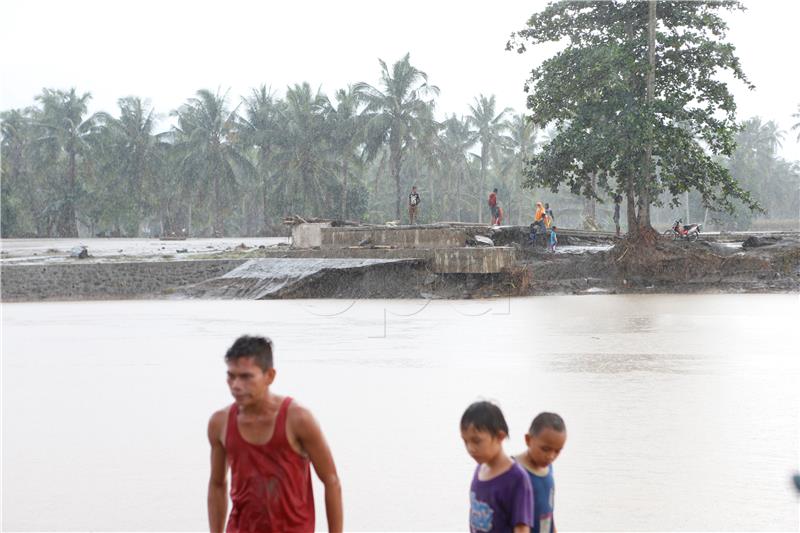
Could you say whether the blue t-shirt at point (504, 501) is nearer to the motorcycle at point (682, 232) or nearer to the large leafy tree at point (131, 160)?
the motorcycle at point (682, 232)

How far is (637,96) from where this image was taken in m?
23.7

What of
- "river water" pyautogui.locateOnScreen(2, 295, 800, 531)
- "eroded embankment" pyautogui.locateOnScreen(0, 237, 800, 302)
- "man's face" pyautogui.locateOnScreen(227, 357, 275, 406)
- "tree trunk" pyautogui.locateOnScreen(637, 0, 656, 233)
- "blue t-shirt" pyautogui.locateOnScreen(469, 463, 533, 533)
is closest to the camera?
"blue t-shirt" pyautogui.locateOnScreen(469, 463, 533, 533)

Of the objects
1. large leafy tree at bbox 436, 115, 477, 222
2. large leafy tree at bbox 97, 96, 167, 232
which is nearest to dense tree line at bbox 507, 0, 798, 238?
large leafy tree at bbox 436, 115, 477, 222

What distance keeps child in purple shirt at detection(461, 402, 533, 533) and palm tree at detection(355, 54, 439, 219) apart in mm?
43973

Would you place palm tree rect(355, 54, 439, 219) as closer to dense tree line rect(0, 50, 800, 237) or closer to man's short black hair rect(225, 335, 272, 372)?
dense tree line rect(0, 50, 800, 237)

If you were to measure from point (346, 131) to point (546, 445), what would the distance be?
1784 inches

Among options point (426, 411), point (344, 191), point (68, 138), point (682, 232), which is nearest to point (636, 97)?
point (682, 232)

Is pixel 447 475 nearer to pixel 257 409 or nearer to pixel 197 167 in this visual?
pixel 257 409

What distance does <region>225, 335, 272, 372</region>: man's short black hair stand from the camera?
2.96 m

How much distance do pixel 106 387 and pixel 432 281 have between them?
13.3 m

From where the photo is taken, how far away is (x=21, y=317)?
18812mm

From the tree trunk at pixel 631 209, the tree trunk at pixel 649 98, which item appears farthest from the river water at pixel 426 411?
the tree trunk at pixel 631 209

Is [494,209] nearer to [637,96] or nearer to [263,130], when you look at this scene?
[637,96]

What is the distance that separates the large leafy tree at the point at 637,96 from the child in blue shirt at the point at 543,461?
20.2 meters
